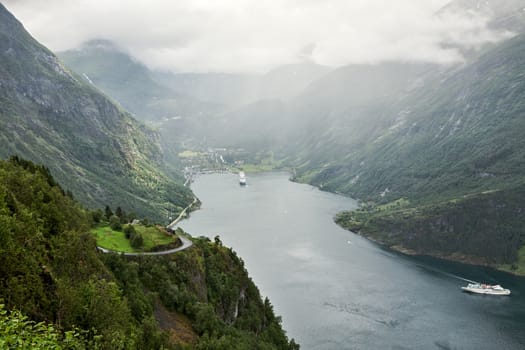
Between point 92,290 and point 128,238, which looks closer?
point 92,290

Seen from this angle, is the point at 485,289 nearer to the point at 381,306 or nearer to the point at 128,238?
the point at 381,306

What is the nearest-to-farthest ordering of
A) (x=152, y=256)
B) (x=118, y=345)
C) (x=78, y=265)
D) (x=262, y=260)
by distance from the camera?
(x=118, y=345)
(x=78, y=265)
(x=152, y=256)
(x=262, y=260)

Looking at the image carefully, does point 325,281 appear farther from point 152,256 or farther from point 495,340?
point 152,256

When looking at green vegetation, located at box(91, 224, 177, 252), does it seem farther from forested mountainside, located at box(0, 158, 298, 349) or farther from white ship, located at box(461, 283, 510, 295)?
white ship, located at box(461, 283, 510, 295)

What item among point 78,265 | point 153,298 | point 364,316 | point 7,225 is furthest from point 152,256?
point 364,316

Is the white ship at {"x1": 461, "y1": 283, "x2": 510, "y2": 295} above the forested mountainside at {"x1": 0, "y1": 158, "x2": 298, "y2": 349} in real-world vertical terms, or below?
above

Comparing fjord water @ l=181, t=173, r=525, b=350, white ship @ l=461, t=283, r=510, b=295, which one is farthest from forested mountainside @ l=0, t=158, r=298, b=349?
white ship @ l=461, t=283, r=510, b=295

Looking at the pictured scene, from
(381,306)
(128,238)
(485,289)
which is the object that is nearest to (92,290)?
(128,238)

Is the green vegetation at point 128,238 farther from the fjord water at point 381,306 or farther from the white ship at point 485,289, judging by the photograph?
the white ship at point 485,289

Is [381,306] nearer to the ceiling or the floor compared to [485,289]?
nearer to the floor
